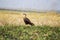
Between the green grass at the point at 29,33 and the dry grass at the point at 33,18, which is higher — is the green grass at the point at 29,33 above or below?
below

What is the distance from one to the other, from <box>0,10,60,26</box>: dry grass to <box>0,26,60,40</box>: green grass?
0.15 ft

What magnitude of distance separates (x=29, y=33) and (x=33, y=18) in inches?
5.6

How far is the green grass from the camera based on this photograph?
1.44m

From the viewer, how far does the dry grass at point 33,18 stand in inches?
58.5

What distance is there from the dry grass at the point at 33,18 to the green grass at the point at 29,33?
0.04 metres

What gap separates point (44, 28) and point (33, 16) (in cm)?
14

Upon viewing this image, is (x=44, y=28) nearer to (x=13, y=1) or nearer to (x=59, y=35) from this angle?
(x=59, y=35)

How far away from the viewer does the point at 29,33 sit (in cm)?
146

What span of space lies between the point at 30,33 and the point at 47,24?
6.8 inches

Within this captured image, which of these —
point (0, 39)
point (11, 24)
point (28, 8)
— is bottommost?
point (0, 39)

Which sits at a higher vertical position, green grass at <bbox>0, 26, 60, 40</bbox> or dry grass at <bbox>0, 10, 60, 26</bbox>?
dry grass at <bbox>0, 10, 60, 26</bbox>

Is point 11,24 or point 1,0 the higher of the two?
point 1,0

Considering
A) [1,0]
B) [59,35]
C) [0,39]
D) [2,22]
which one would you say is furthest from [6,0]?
[59,35]

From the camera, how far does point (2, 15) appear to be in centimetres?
149
